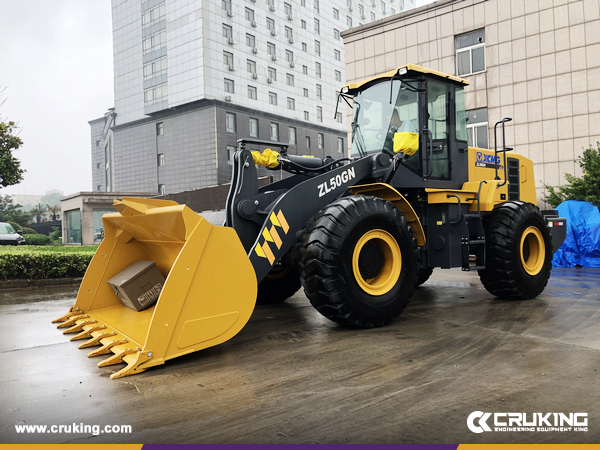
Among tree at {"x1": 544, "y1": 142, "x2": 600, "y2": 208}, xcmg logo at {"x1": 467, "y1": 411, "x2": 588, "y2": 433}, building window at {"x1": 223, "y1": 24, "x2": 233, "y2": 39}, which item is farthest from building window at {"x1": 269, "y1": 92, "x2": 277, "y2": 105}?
xcmg logo at {"x1": 467, "y1": 411, "x2": 588, "y2": 433}

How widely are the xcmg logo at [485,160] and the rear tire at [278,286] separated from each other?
3.31m

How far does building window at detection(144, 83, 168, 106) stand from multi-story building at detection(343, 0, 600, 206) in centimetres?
2132

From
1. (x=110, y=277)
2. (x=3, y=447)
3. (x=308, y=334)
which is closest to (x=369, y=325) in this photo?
(x=308, y=334)

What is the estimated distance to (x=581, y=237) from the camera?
11625 millimetres

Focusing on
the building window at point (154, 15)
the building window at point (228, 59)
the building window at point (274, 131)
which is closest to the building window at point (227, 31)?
the building window at point (228, 59)

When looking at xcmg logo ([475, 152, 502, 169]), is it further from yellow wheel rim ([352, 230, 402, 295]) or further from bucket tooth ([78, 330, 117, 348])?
bucket tooth ([78, 330, 117, 348])

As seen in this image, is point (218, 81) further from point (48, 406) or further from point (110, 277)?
point (48, 406)

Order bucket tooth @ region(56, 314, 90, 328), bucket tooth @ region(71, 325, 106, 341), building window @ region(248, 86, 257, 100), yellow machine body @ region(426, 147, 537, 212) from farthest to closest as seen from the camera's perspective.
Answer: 1. building window @ region(248, 86, 257, 100)
2. yellow machine body @ region(426, 147, 537, 212)
3. bucket tooth @ region(56, 314, 90, 328)
4. bucket tooth @ region(71, 325, 106, 341)

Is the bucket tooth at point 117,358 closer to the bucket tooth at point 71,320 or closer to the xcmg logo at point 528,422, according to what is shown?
the bucket tooth at point 71,320

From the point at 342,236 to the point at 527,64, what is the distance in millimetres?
13086

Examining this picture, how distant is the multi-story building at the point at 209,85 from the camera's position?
3170 cm

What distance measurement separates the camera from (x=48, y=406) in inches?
122

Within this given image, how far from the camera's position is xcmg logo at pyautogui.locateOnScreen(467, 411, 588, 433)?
2.72 metres

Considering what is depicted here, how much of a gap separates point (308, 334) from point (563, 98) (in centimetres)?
1302
